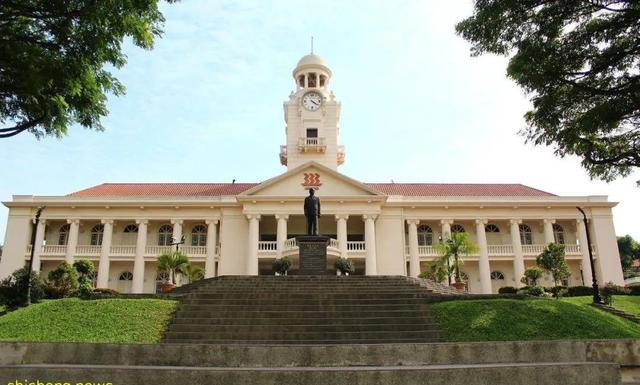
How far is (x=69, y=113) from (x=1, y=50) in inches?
116

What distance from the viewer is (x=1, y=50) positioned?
1035cm

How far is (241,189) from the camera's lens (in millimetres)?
38031

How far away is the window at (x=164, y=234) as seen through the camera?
35.3m

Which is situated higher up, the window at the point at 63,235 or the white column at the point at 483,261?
the window at the point at 63,235

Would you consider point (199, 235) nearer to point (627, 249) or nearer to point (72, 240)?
point (72, 240)

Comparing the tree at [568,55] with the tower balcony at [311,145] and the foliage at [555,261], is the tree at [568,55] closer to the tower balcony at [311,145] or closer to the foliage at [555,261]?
the foliage at [555,261]

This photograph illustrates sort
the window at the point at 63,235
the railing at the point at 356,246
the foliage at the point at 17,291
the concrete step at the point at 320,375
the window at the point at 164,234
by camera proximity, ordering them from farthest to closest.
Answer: the window at the point at 164,234 < the window at the point at 63,235 < the railing at the point at 356,246 < the foliage at the point at 17,291 < the concrete step at the point at 320,375

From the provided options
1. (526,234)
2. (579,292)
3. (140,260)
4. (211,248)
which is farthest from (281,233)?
(526,234)

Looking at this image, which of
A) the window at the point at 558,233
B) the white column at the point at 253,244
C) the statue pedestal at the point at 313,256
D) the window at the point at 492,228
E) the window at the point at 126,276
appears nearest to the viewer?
the statue pedestal at the point at 313,256

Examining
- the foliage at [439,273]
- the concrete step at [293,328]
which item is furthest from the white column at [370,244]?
the concrete step at [293,328]

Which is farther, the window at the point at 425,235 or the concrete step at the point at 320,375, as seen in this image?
the window at the point at 425,235

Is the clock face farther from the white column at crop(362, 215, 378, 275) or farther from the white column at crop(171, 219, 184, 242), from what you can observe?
the white column at crop(171, 219, 184, 242)

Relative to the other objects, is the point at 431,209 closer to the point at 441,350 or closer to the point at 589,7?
the point at 589,7

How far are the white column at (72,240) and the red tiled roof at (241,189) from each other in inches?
105
